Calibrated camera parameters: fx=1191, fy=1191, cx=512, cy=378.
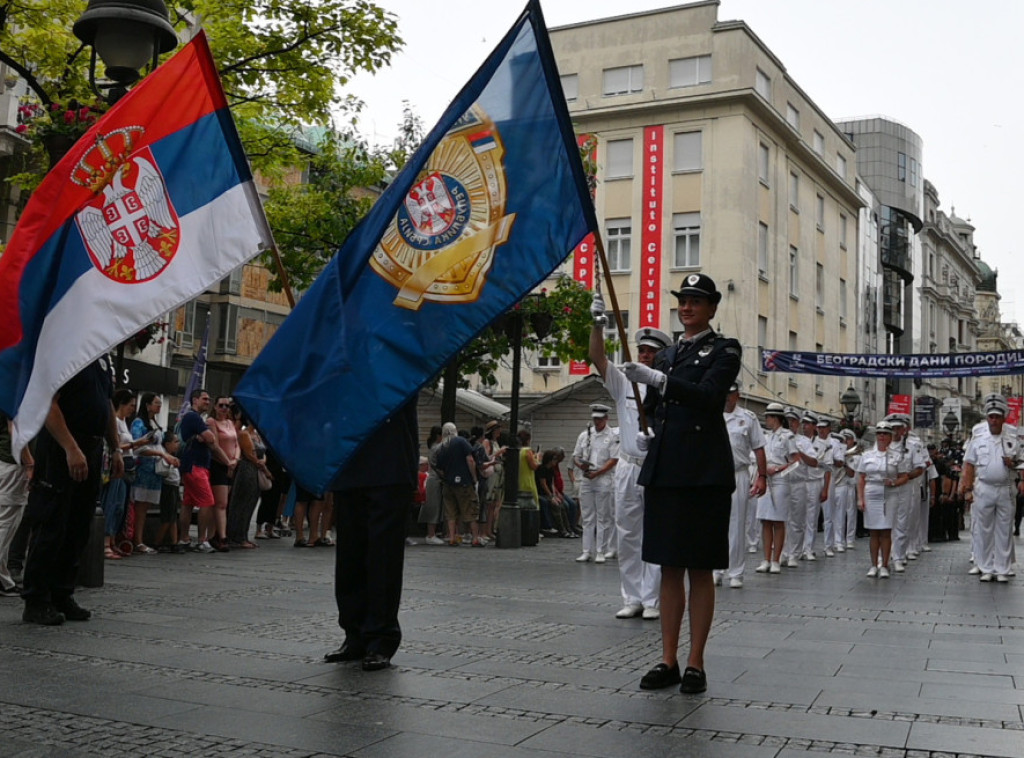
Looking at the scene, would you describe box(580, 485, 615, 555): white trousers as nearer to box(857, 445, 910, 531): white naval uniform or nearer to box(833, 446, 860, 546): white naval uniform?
box(857, 445, 910, 531): white naval uniform

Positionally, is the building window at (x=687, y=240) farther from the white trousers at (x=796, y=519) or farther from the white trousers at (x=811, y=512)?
the white trousers at (x=796, y=519)

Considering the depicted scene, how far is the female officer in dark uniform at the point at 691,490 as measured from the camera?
Result: 19.9ft

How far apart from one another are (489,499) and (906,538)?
7484mm

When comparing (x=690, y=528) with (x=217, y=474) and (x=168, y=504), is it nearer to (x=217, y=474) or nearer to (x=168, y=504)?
(x=168, y=504)

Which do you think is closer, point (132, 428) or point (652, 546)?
point (652, 546)

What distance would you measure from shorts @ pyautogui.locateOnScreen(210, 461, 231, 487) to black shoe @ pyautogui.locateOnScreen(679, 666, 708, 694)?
405 inches

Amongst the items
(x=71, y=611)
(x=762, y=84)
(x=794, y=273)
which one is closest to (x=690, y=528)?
(x=71, y=611)

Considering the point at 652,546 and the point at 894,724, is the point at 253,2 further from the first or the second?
the point at 894,724

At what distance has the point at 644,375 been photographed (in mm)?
5945

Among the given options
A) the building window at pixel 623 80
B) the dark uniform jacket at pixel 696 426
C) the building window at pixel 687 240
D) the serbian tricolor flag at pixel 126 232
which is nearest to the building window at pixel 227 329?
the building window at pixel 623 80

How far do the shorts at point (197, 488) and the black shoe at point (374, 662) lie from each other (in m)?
9.02

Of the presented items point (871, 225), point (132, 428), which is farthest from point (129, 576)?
point (871, 225)

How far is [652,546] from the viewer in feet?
20.4

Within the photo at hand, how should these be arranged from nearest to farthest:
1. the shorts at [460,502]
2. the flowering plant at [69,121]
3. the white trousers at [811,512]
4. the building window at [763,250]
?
1. the flowering plant at [69,121]
2. the white trousers at [811,512]
3. the shorts at [460,502]
4. the building window at [763,250]
